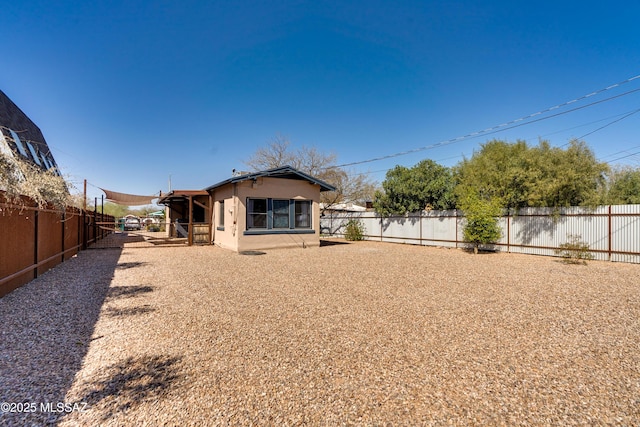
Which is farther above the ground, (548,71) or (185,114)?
(548,71)

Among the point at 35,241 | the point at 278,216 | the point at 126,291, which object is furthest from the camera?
the point at 278,216

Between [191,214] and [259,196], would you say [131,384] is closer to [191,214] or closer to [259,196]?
[259,196]

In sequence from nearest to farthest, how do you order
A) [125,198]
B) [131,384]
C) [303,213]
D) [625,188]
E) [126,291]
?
[131,384], [126,291], [303,213], [625,188], [125,198]

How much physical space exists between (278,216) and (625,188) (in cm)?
1903

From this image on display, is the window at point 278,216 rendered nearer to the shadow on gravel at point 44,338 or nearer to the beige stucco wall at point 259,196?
the beige stucco wall at point 259,196

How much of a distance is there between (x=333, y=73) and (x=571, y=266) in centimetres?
1290

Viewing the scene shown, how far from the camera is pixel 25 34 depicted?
868cm

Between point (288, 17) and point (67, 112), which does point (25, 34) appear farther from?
point (288, 17)

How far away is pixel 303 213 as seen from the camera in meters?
13.7

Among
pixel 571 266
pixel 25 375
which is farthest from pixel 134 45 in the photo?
pixel 571 266

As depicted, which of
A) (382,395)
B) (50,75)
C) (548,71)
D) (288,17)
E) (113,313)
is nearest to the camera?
(382,395)

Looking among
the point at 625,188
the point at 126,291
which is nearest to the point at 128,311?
the point at 126,291

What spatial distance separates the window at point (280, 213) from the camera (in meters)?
12.9

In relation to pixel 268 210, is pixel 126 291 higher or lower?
lower
